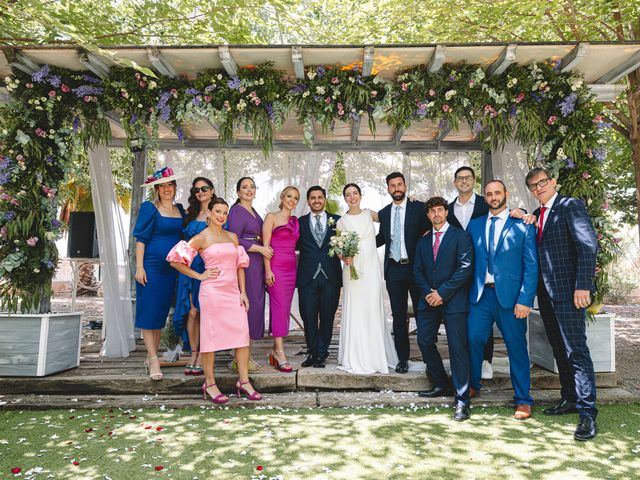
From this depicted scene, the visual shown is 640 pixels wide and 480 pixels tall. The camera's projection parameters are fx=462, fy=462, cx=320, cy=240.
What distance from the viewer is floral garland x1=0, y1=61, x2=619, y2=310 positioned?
187 inches

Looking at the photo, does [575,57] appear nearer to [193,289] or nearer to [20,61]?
[193,289]

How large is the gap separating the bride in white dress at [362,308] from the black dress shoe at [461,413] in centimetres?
98

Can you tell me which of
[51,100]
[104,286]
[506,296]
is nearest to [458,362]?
[506,296]

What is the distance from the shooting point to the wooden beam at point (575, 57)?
4555 millimetres

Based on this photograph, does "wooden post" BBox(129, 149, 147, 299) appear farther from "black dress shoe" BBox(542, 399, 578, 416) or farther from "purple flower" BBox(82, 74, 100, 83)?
"black dress shoe" BBox(542, 399, 578, 416)

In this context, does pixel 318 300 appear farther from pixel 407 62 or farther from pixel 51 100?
pixel 51 100

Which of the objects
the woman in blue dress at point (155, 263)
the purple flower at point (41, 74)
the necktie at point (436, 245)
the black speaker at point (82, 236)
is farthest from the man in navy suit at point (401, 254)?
the black speaker at point (82, 236)

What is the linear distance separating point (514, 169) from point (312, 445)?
5058 millimetres

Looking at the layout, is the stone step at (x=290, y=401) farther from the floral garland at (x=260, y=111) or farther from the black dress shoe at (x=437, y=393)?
the floral garland at (x=260, y=111)

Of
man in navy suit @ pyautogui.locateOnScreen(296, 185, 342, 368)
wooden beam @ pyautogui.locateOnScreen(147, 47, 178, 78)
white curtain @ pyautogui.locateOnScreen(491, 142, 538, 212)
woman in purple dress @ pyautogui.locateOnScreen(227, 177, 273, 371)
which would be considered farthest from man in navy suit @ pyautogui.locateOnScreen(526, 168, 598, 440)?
wooden beam @ pyautogui.locateOnScreen(147, 47, 178, 78)

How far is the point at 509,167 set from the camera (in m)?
6.81

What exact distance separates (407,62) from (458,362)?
3.05m

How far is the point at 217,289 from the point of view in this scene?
4.30 meters

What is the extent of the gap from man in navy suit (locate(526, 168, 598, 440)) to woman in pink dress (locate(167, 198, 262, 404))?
2716 mm
